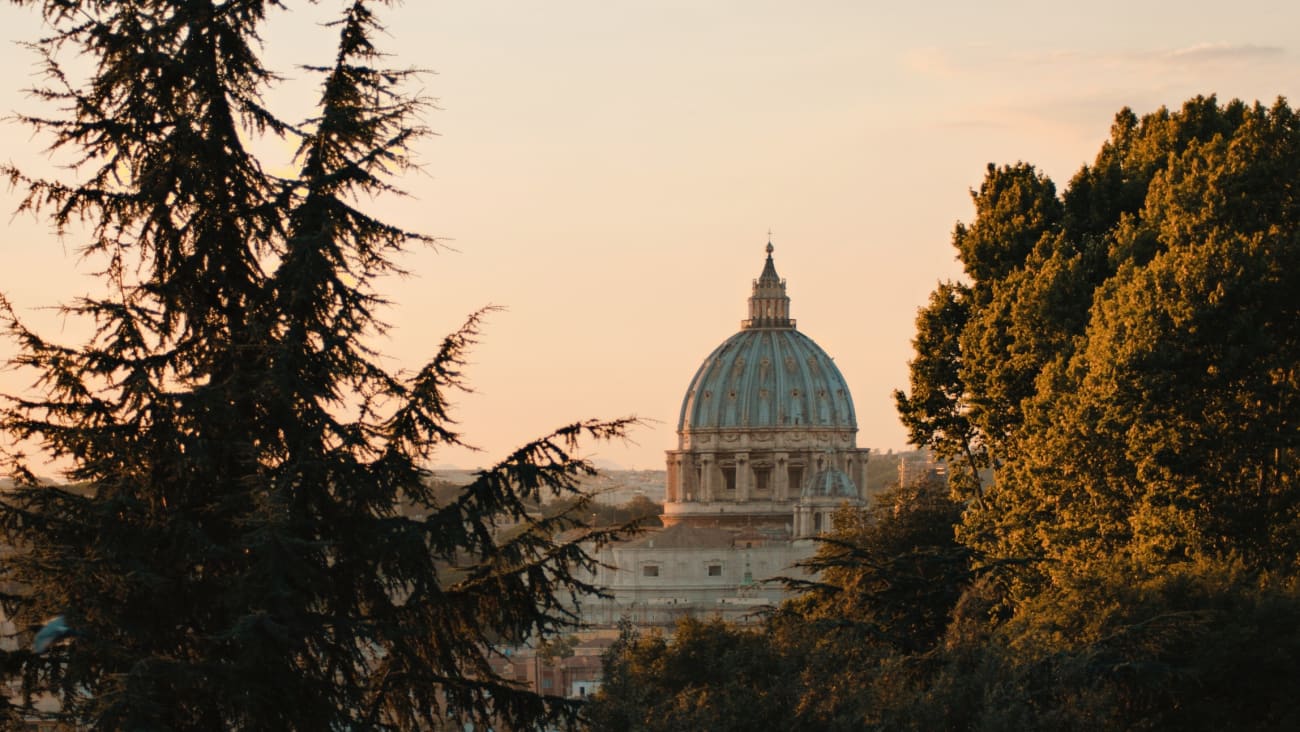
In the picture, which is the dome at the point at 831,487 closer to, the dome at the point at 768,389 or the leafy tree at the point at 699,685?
the dome at the point at 768,389

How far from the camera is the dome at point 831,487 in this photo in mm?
162875

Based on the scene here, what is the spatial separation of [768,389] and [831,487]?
20.1 metres

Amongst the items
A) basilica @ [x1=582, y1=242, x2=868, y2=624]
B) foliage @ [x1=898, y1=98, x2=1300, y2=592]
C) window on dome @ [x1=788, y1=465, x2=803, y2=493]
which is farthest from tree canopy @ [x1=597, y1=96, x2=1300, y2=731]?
Result: window on dome @ [x1=788, y1=465, x2=803, y2=493]

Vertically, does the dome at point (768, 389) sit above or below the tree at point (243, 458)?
above

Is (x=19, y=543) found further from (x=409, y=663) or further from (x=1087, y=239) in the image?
(x=1087, y=239)

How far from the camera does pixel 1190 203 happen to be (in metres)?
33.6

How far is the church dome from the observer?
180875mm

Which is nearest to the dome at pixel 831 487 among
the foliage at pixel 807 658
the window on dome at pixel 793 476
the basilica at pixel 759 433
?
the basilica at pixel 759 433

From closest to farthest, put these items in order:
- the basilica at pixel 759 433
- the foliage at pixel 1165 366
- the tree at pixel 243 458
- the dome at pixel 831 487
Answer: the tree at pixel 243 458 → the foliage at pixel 1165 366 → the dome at pixel 831 487 → the basilica at pixel 759 433

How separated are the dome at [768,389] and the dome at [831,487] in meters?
15.8

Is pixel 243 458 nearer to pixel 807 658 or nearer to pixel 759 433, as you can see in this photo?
pixel 807 658

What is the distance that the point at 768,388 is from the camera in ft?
596

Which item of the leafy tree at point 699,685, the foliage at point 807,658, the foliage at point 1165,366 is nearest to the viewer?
the foliage at point 807,658

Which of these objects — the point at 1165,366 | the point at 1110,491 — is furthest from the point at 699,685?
the point at 1165,366
